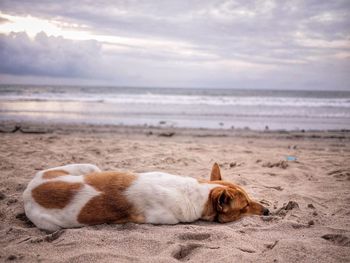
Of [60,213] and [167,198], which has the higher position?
[167,198]

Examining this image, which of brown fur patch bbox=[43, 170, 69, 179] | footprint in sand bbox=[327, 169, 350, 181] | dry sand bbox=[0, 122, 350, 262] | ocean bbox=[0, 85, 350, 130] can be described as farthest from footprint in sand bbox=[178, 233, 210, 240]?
ocean bbox=[0, 85, 350, 130]

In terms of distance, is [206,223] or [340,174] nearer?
[206,223]

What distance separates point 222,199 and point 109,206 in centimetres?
121

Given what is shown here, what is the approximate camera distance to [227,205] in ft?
11.5

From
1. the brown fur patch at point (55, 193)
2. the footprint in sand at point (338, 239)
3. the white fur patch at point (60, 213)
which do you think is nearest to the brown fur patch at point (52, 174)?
the brown fur patch at point (55, 193)

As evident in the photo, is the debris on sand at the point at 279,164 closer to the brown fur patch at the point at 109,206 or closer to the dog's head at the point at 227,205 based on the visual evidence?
the dog's head at the point at 227,205

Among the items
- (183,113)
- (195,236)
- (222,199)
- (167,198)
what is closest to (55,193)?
(167,198)

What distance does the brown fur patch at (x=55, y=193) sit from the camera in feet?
10.7

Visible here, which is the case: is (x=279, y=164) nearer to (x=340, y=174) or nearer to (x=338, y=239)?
(x=340, y=174)

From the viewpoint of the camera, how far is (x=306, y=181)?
5.42 meters

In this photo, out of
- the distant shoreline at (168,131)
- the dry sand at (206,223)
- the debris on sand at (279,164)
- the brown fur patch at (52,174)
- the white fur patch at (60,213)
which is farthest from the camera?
the distant shoreline at (168,131)

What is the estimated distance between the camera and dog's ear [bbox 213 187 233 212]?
3.37 metres

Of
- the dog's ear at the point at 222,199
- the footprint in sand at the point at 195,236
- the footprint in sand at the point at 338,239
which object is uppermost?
the dog's ear at the point at 222,199

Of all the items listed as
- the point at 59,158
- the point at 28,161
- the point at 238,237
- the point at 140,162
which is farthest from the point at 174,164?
the point at 238,237
